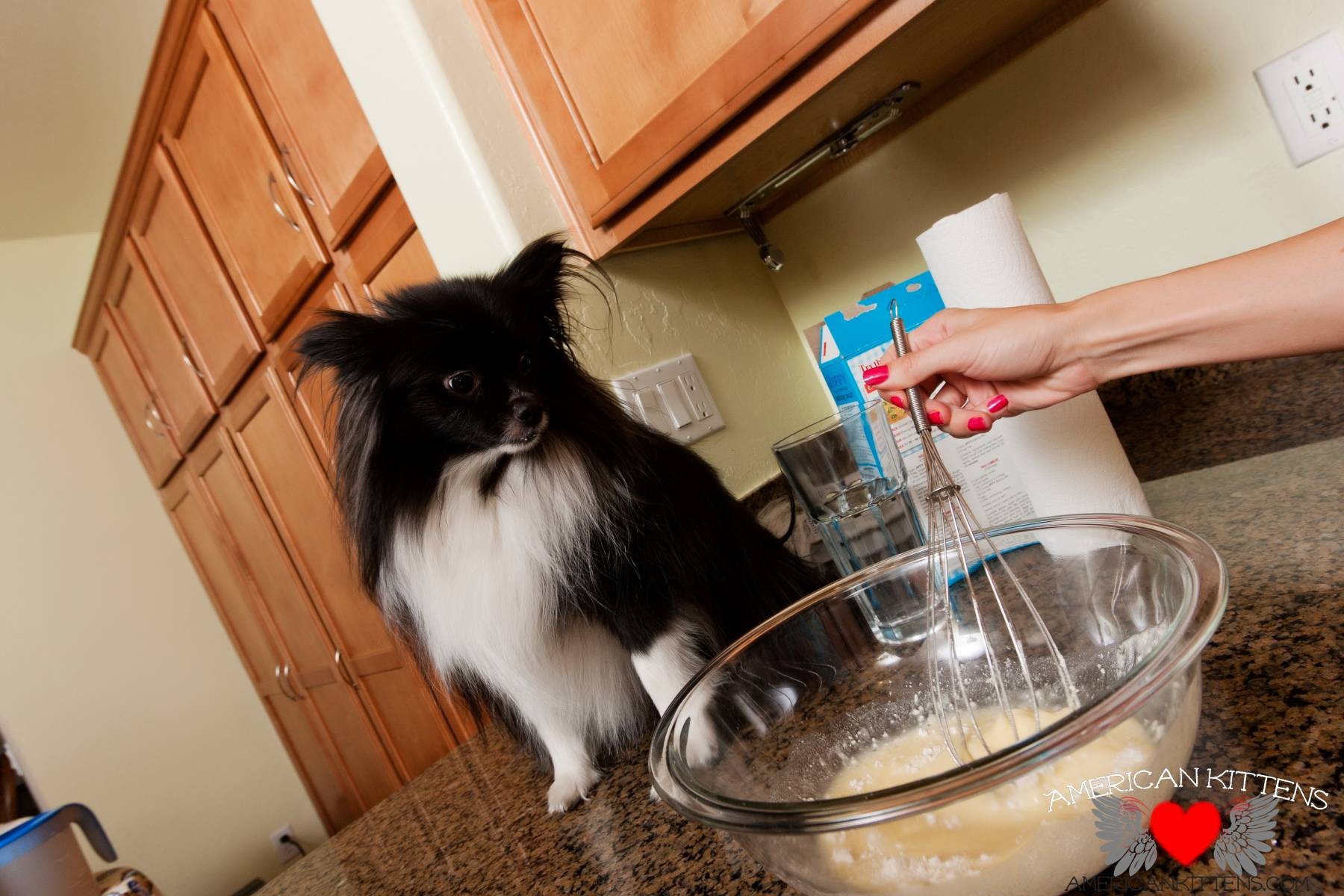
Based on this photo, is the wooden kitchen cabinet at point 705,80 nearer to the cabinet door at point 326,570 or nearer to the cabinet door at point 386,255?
the cabinet door at point 386,255

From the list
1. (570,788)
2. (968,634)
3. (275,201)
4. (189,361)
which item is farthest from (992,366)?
(189,361)

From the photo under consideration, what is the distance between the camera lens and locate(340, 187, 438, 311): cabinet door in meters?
1.32

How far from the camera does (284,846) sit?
125 inches

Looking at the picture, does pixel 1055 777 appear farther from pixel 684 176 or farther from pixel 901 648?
pixel 684 176

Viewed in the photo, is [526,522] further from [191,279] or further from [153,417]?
[153,417]

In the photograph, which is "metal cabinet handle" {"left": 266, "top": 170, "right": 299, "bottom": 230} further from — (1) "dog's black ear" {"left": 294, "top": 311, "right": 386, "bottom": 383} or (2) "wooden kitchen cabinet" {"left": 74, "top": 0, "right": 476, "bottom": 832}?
(1) "dog's black ear" {"left": 294, "top": 311, "right": 386, "bottom": 383}

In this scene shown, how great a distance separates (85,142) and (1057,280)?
282cm

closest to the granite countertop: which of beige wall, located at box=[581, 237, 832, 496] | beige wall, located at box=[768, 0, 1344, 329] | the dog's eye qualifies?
beige wall, located at box=[768, 0, 1344, 329]

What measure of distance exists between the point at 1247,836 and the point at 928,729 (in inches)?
8.2

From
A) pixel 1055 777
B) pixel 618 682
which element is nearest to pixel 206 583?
pixel 618 682

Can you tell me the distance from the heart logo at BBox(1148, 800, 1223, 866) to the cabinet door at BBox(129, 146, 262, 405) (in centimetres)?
203

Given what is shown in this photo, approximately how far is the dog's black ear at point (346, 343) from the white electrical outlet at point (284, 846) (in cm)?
305

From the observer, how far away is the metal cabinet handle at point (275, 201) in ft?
5.20

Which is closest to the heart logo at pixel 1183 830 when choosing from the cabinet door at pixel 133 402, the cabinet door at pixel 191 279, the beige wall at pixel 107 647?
the cabinet door at pixel 191 279
